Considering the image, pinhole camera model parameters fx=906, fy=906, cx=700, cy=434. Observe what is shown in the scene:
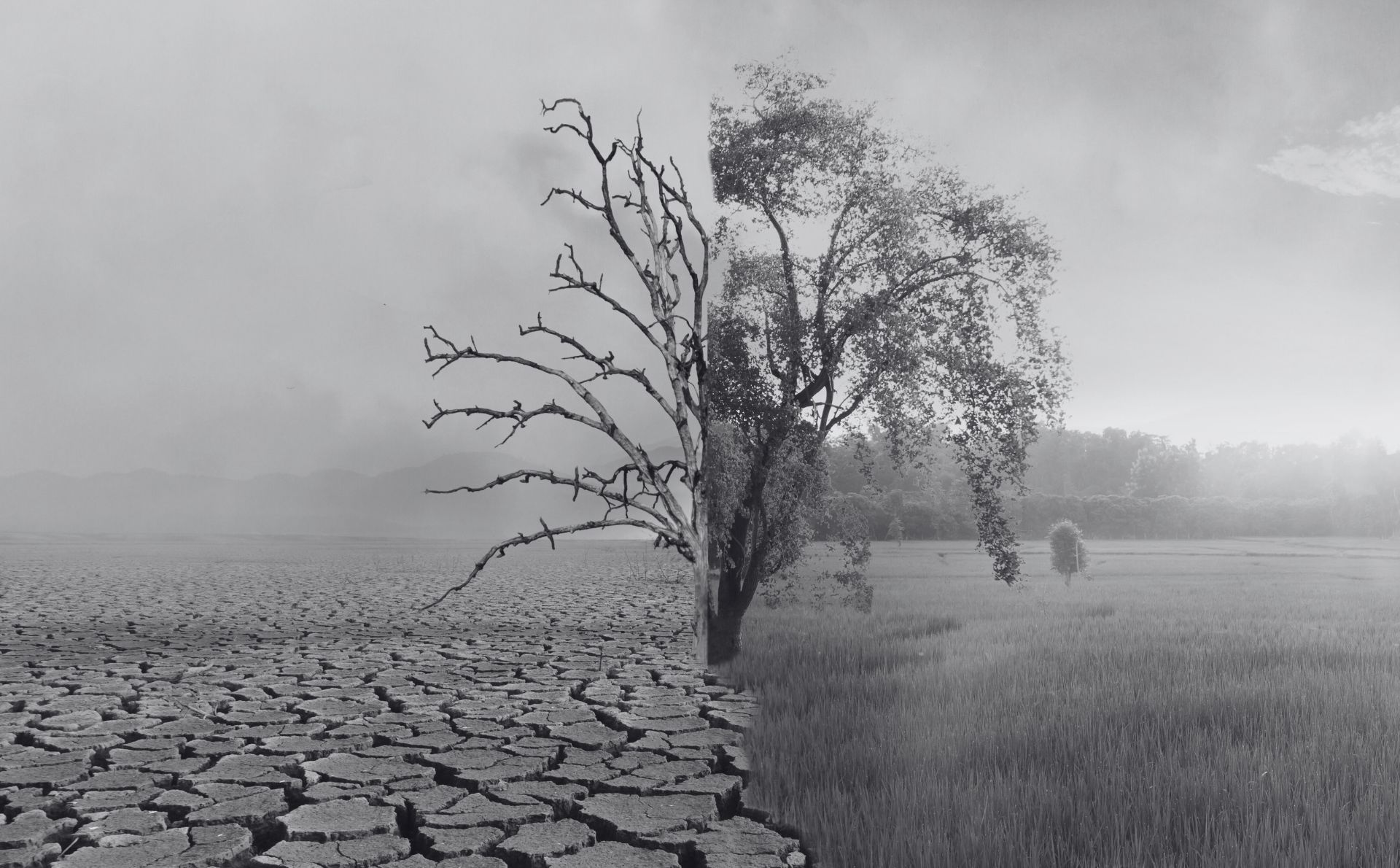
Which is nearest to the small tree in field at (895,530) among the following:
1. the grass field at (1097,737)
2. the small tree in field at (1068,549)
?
the grass field at (1097,737)

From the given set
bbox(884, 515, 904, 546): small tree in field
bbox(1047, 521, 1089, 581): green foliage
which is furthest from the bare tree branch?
bbox(1047, 521, 1089, 581): green foliage

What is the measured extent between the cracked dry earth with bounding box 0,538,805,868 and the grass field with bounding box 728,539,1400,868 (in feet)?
1.62

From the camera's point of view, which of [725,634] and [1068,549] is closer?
[725,634]

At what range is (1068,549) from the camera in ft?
55.5

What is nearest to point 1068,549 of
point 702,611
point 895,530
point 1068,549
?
point 1068,549

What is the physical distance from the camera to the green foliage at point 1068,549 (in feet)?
55.3

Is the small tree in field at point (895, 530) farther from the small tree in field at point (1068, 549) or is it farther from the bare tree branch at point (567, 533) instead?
the bare tree branch at point (567, 533)

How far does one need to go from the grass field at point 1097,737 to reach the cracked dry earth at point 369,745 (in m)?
0.50

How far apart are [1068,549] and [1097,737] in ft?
42.3

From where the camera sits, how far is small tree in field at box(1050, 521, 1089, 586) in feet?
55.3

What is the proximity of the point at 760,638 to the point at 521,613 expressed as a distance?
197 inches

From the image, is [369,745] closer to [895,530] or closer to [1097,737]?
[1097,737]

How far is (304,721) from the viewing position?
6141mm

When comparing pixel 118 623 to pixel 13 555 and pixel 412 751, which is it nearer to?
pixel 412 751
